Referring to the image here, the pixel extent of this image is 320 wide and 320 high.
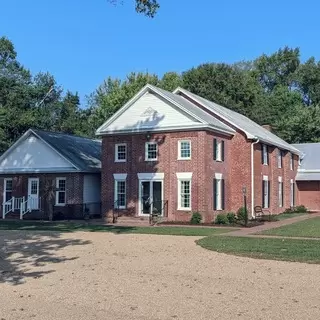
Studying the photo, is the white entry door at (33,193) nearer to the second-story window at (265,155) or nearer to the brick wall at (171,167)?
the brick wall at (171,167)

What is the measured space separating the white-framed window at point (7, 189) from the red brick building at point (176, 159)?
326 inches

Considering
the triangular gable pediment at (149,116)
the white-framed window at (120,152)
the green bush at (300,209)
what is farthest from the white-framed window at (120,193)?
the green bush at (300,209)

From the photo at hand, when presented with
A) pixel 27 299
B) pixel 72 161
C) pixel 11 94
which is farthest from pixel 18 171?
pixel 27 299

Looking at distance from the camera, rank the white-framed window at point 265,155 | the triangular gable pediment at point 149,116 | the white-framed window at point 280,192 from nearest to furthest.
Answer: the triangular gable pediment at point 149,116 < the white-framed window at point 265,155 < the white-framed window at point 280,192

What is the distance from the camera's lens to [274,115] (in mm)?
61188

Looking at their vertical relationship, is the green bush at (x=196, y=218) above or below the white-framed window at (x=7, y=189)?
below

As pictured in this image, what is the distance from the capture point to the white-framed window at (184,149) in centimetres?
2902

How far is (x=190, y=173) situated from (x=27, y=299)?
66.9 feet

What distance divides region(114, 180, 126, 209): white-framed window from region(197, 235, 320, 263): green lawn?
13.1 meters

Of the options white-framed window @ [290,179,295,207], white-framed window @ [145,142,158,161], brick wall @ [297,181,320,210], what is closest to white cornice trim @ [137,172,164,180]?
white-framed window @ [145,142,158,161]

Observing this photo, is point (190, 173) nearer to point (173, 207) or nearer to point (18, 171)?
point (173, 207)

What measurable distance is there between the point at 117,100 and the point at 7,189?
23.8m

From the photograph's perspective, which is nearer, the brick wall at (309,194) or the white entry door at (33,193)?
the white entry door at (33,193)

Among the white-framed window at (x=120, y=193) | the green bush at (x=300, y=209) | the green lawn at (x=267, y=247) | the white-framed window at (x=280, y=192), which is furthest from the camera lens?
the green bush at (x=300, y=209)
